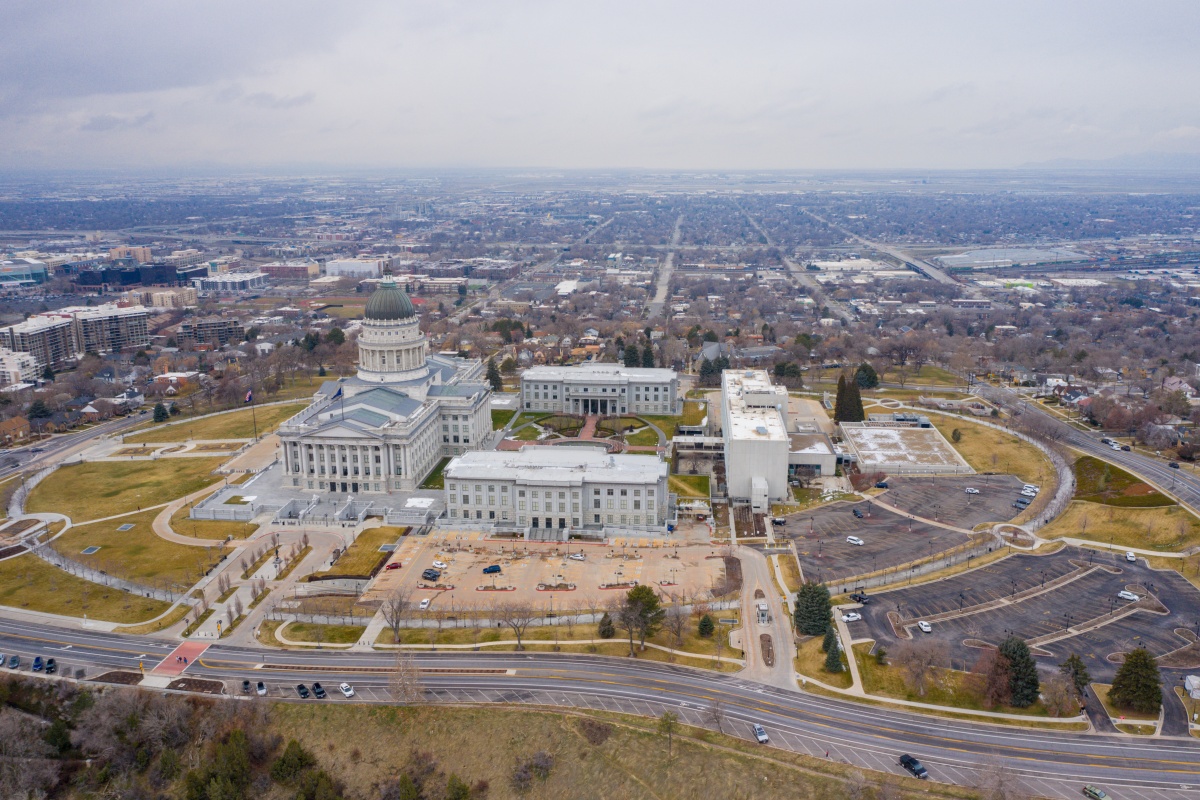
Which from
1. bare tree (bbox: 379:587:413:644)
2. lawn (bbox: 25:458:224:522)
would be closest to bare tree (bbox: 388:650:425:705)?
bare tree (bbox: 379:587:413:644)

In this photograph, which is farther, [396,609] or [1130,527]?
[1130,527]

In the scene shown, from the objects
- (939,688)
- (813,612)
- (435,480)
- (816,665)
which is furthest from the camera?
(435,480)

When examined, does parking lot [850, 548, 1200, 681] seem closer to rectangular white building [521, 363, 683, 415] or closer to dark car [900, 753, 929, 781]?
dark car [900, 753, 929, 781]

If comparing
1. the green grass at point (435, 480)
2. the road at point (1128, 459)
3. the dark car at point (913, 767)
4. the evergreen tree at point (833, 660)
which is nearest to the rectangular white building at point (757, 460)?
the evergreen tree at point (833, 660)

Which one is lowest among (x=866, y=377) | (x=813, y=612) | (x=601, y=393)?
(x=813, y=612)

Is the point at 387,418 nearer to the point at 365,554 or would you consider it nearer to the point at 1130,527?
the point at 365,554

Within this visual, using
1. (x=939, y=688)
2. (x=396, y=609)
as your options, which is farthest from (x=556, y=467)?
(x=939, y=688)
